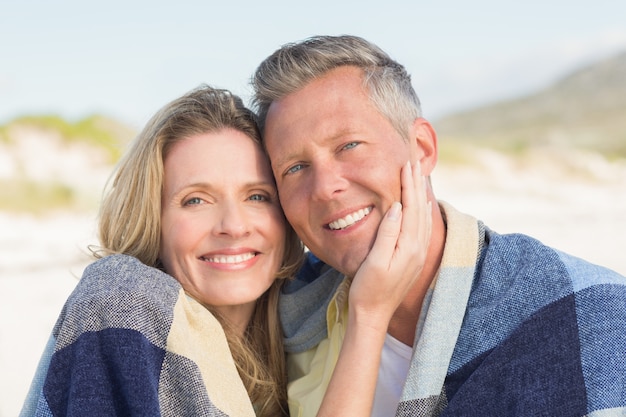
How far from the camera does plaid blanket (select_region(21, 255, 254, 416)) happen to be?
274cm

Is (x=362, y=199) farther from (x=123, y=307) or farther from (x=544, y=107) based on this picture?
(x=544, y=107)

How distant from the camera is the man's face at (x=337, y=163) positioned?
3.31m

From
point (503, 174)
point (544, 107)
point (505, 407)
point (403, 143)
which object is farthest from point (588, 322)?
point (544, 107)

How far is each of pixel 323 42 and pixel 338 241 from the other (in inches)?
36.7

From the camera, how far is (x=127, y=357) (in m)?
2.78

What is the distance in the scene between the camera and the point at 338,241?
11.0 feet

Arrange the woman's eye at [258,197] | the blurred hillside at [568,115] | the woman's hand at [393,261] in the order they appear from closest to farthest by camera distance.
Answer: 1. the woman's hand at [393,261]
2. the woman's eye at [258,197]
3. the blurred hillside at [568,115]

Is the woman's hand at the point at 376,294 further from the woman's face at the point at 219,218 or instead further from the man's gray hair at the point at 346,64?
the woman's face at the point at 219,218

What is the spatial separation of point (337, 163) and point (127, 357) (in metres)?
1.20

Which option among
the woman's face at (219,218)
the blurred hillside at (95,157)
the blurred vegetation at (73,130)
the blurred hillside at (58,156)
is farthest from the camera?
the blurred vegetation at (73,130)

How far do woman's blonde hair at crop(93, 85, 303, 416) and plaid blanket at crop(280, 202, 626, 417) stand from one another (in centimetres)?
99

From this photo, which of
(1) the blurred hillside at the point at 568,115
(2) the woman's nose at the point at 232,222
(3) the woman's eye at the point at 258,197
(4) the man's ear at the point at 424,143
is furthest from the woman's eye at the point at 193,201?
(1) the blurred hillside at the point at 568,115

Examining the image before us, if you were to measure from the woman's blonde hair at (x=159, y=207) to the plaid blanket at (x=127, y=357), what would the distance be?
1.41ft

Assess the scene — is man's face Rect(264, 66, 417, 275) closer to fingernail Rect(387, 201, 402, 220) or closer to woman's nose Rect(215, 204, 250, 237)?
fingernail Rect(387, 201, 402, 220)
